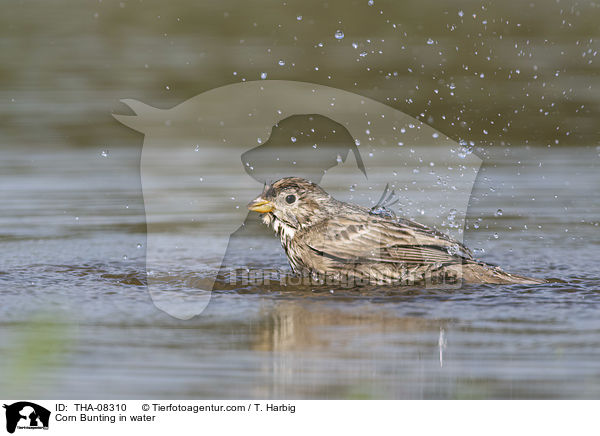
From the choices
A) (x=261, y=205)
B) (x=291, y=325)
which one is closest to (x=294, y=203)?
(x=261, y=205)

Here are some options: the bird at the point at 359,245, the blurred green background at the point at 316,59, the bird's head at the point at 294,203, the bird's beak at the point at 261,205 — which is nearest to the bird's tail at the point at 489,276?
the bird at the point at 359,245

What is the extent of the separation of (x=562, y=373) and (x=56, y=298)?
3.66 m

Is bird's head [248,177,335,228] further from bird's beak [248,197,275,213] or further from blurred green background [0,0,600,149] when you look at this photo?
blurred green background [0,0,600,149]

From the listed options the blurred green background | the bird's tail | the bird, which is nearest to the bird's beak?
the bird

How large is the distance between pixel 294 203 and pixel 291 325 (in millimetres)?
1924

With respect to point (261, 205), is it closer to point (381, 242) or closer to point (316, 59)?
point (381, 242)

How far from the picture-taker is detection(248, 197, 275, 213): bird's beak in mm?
8734

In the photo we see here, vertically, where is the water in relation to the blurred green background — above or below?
below

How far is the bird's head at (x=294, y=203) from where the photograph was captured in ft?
28.9

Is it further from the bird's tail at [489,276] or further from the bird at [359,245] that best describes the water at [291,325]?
the bird at [359,245]

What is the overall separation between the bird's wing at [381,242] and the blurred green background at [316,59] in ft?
14.7

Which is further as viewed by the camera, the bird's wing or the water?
the bird's wing
